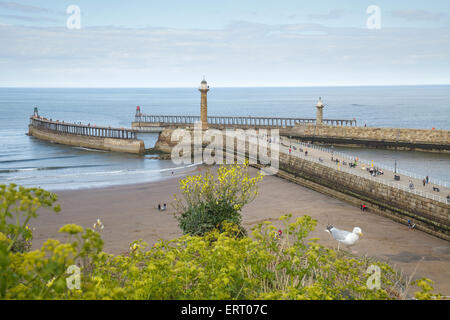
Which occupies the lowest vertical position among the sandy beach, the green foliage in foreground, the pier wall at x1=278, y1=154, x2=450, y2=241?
the sandy beach

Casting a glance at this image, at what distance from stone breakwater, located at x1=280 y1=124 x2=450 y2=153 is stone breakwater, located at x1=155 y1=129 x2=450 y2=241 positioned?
25689 millimetres

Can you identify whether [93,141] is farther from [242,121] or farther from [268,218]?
[268,218]

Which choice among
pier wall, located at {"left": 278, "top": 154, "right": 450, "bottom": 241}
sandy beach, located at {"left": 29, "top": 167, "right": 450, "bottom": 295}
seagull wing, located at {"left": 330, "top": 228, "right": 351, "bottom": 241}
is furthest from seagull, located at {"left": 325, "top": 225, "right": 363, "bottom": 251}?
pier wall, located at {"left": 278, "top": 154, "right": 450, "bottom": 241}

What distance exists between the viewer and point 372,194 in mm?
31469

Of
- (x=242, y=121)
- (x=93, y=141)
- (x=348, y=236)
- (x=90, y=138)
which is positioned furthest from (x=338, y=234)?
(x=242, y=121)

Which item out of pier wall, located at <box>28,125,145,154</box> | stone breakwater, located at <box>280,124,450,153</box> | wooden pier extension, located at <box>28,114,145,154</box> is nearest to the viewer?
stone breakwater, located at <box>280,124,450,153</box>

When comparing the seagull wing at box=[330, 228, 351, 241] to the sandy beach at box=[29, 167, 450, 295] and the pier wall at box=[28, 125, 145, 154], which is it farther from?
the pier wall at box=[28, 125, 145, 154]

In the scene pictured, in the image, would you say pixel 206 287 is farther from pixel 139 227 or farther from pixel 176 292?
pixel 139 227

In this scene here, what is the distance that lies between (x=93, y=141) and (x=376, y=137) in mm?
44958

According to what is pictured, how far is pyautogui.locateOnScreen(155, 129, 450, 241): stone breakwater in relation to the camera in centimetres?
2570

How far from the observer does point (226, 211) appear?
1673cm

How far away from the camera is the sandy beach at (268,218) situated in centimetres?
2172
